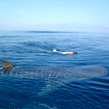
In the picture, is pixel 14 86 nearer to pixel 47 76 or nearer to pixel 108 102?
pixel 47 76

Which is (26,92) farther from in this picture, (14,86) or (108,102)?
(108,102)

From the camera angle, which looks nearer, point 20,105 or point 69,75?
point 20,105

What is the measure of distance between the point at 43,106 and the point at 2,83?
6057 millimetres

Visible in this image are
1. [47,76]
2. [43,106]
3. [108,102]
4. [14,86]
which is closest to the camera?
[43,106]

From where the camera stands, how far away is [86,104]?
1063 centimetres

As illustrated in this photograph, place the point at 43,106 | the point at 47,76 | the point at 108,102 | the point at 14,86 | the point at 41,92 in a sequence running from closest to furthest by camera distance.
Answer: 1. the point at 43,106
2. the point at 108,102
3. the point at 41,92
4. the point at 14,86
5. the point at 47,76

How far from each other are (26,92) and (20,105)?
7.48 feet

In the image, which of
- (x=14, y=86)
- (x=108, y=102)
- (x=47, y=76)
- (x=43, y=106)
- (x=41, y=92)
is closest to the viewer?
(x=43, y=106)

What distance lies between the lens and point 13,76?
53.5 feet

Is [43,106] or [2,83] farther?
[2,83]

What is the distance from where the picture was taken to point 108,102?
36.6 ft

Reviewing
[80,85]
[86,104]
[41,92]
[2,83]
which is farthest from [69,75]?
[2,83]

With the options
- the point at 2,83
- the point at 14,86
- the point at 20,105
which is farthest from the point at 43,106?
the point at 2,83

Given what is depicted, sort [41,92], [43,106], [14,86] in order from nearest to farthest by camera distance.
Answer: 1. [43,106]
2. [41,92]
3. [14,86]
